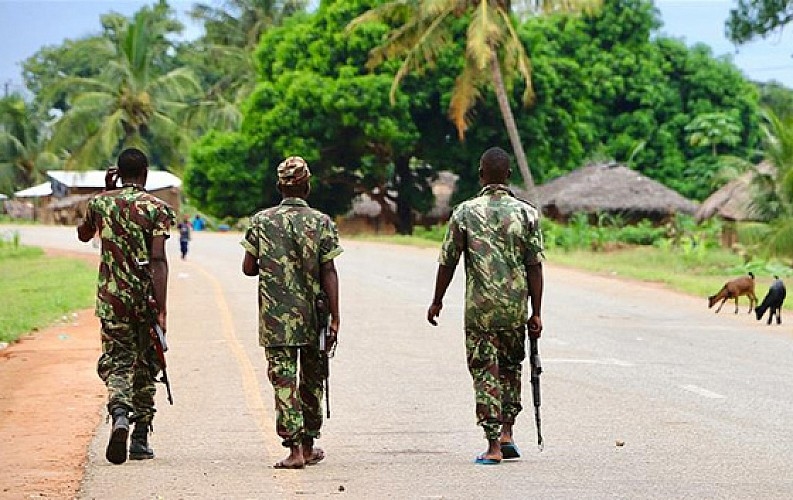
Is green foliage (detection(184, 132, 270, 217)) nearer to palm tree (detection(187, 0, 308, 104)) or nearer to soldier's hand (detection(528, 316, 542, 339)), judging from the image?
palm tree (detection(187, 0, 308, 104))

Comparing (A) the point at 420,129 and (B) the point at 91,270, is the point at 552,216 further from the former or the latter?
(B) the point at 91,270

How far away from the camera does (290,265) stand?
8.28 metres

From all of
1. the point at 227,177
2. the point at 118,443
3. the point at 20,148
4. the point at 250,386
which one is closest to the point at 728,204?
the point at 227,177

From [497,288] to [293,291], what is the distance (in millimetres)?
1216

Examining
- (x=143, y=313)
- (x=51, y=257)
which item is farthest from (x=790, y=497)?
(x=51, y=257)

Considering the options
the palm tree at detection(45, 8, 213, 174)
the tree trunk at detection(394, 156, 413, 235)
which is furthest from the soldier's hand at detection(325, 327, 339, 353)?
the palm tree at detection(45, 8, 213, 174)

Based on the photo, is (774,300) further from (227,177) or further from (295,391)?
(227,177)

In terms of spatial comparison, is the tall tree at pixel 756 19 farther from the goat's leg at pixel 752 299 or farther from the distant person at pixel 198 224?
the distant person at pixel 198 224

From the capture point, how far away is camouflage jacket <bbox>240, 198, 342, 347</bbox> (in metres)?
8.23

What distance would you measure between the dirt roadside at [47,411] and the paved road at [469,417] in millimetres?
205

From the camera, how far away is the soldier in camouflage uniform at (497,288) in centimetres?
836

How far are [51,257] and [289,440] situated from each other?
33.9 m

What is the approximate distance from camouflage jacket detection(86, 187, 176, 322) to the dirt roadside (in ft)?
3.22

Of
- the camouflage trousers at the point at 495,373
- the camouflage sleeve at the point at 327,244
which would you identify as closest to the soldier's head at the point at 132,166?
the camouflage sleeve at the point at 327,244
